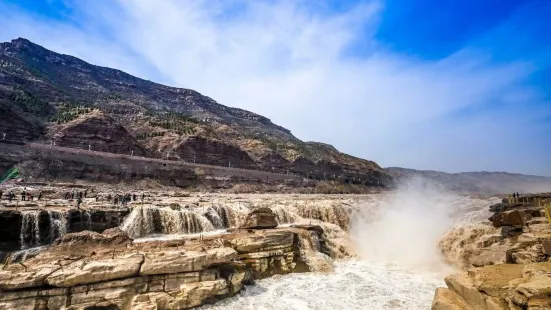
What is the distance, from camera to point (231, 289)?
34.3 feet

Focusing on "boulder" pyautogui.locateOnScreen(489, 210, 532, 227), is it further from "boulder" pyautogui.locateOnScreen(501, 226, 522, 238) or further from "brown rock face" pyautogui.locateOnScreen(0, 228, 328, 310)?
"brown rock face" pyautogui.locateOnScreen(0, 228, 328, 310)

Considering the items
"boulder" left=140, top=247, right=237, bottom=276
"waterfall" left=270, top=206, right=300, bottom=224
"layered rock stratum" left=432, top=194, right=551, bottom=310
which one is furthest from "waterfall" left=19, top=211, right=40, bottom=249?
"layered rock stratum" left=432, top=194, right=551, bottom=310

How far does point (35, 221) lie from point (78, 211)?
A: 5.73ft

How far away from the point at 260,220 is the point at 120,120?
5902cm

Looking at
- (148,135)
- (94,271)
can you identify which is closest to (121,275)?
(94,271)

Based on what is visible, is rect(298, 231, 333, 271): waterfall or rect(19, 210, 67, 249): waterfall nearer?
rect(19, 210, 67, 249): waterfall

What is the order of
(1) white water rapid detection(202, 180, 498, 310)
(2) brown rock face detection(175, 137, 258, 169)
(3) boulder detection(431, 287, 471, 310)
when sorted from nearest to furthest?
(3) boulder detection(431, 287, 471, 310) → (1) white water rapid detection(202, 180, 498, 310) → (2) brown rock face detection(175, 137, 258, 169)

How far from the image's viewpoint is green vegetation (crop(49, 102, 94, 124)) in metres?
47.3

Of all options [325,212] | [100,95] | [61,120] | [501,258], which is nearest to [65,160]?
[61,120]

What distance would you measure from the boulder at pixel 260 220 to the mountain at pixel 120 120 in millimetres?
36048

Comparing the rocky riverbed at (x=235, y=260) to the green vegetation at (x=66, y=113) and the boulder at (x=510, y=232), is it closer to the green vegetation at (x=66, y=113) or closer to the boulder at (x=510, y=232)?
the boulder at (x=510, y=232)

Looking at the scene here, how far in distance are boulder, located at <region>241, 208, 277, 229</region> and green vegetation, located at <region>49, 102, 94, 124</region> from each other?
42745 mm

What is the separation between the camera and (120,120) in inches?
2552

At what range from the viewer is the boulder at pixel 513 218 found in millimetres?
15334
